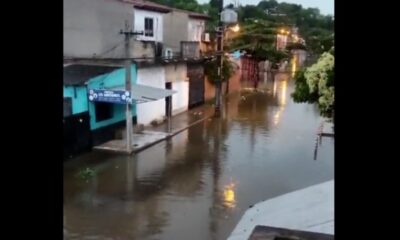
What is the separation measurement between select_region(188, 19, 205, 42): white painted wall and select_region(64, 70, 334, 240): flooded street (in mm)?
8345

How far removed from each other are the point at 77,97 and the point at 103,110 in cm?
151

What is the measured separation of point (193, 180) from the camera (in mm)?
13172

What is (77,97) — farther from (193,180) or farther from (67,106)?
(193,180)

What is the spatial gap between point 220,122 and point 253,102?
709 cm

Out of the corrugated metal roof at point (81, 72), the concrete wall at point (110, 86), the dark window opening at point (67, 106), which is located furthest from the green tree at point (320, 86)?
the corrugated metal roof at point (81, 72)

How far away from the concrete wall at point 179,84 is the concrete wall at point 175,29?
162 centimetres

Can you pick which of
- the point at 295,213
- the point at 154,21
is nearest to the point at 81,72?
the point at 154,21

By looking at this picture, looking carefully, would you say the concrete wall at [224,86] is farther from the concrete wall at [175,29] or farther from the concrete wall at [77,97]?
the concrete wall at [77,97]

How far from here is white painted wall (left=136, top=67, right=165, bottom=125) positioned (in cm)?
2045

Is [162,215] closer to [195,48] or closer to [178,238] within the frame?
[178,238]

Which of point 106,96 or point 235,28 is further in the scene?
point 235,28

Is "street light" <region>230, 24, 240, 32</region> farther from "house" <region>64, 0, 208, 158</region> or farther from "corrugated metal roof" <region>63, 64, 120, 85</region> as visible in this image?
"corrugated metal roof" <region>63, 64, 120, 85</region>
